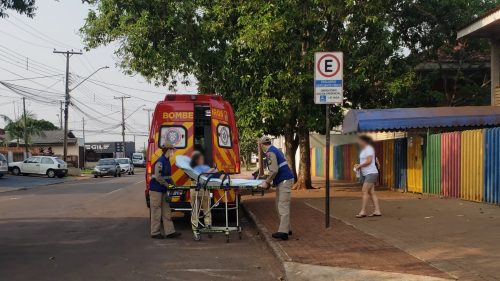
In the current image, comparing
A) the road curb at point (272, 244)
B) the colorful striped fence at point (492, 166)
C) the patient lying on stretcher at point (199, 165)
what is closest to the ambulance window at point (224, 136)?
the patient lying on stretcher at point (199, 165)

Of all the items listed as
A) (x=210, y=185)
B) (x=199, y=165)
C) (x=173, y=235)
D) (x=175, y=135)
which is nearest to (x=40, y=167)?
(x=175, y=135)

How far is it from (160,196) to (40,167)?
111ft

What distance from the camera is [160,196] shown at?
33.6 feet

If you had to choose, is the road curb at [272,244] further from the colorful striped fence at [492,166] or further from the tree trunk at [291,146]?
the tree trunk at [291,146]

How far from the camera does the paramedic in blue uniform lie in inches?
364

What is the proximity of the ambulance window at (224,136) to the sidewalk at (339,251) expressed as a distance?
1.82 metres

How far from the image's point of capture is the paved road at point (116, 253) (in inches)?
287

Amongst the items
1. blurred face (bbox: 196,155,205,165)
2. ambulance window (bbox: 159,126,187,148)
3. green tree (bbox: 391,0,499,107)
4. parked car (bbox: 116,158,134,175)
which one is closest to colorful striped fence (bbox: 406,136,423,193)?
green tree (bbox: 391,0,499,107)

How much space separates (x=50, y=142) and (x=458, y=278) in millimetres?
73574

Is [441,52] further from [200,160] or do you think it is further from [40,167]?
[40,167]

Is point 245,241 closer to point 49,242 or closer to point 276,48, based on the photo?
point 49,242

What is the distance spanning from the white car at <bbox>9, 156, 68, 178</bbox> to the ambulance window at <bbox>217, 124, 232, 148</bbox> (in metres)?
31.6

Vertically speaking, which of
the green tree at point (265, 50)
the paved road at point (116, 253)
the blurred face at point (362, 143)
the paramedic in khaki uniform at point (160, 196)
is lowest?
the paved road at point (116, 253)

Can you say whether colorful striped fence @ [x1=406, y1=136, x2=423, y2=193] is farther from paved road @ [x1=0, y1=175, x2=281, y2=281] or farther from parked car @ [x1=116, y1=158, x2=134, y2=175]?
A: parked car @ [x1=116, y1=158, x2=134, y2=175]
